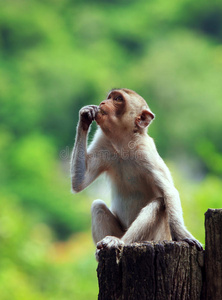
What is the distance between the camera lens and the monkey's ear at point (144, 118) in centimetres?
534

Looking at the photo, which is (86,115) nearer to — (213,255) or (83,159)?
(83,159)

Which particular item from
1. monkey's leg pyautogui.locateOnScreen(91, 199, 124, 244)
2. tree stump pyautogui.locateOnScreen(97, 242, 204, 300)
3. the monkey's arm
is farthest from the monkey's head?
tree stump pyautogui.locateOnScreen(97, 242, 204, 300)

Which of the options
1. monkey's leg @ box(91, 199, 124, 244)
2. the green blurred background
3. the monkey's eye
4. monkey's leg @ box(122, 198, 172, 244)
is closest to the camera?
monkey's leg @ box(122, 198, 172, 244)

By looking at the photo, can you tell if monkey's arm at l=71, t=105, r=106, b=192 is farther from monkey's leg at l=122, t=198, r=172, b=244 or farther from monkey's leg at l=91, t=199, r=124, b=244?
monkey's leg at l=122, t=198, r=172, b=244

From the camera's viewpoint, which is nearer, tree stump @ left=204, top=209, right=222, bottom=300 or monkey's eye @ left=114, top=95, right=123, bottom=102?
tree stump @ left=204, top=209, right=222, bottom=300

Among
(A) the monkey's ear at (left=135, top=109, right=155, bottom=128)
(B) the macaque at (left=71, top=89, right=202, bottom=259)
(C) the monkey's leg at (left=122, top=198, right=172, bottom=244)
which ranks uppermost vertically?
(A) the monkey's ear at (left=135, top=109, right=155, bottom=128)

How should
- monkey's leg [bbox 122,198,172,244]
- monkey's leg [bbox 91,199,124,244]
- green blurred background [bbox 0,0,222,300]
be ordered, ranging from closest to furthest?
monkey's leg [bbox 122,198,172,244] → monkey's leg [bbox 91,199,124,244] → green blurred background [bbox 0,0,222,300]

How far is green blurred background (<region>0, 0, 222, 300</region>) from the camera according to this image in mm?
13773

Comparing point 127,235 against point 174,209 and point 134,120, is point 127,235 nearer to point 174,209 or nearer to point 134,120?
point 174,209

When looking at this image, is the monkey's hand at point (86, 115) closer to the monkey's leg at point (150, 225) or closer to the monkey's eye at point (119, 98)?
the monkey's eye at point (119, 98)

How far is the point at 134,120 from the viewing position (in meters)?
5.35

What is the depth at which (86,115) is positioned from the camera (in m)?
5.13

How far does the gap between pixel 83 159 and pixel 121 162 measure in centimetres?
39

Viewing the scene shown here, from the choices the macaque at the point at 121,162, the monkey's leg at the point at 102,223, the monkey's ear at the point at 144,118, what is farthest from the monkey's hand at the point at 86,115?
the monkey's leg at the point at 102,223
